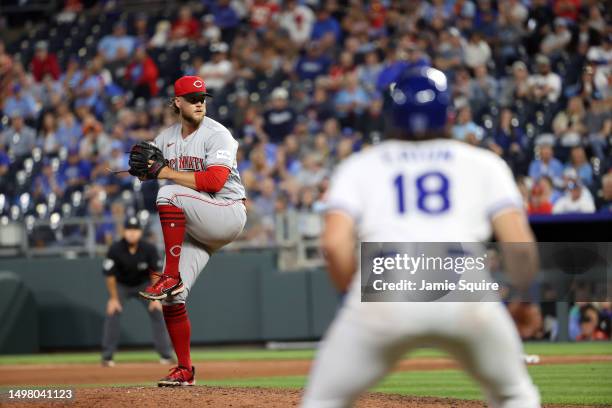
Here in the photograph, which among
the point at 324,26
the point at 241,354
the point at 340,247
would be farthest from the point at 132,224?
the point at 340,247

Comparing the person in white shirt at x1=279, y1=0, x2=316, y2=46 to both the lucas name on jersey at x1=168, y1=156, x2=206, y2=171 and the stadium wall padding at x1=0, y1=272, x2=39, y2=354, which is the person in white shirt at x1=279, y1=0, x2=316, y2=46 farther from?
the lucas name on jersey at x1=168, y1=156, x2=206, y2=171

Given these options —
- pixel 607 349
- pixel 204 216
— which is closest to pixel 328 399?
pixel 204 216

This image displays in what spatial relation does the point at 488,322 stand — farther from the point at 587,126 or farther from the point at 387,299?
the point at 587,126

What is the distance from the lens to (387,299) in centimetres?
317

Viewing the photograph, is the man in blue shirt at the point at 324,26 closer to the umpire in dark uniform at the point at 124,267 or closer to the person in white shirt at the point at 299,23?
the person in white shirt at the point at 299,23

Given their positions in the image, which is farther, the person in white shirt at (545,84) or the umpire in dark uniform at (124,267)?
the person in white shirt at (545,84)

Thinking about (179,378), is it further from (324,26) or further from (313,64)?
(324,26)

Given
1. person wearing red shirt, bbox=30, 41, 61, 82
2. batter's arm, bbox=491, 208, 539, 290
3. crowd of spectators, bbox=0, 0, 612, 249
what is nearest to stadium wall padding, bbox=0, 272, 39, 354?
crowd of spectators, bbox=0, 0, 612, 249

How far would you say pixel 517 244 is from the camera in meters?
3.17

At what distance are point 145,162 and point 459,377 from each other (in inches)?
191

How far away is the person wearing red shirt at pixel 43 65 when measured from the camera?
1809 cm

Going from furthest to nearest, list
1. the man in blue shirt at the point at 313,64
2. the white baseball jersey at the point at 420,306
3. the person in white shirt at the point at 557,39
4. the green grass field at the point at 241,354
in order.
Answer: the man in blue shirt at the point at 313,64
the person in white shirt at the point at 557,39
the green grass field at the point at 241,354
the white baseball jersey at the point at 420,306

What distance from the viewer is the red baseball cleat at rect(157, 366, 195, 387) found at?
6.55 meters

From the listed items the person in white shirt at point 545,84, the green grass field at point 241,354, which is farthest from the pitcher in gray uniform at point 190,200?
the person in white shirt at point 545,84
